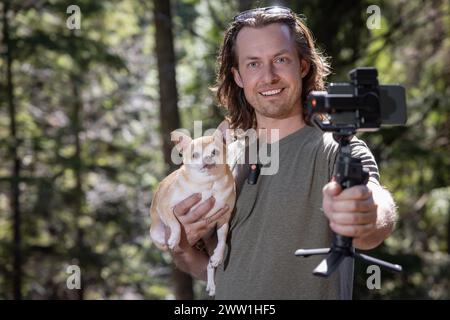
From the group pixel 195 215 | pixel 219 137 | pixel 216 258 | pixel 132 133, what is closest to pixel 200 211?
pixel 195 215

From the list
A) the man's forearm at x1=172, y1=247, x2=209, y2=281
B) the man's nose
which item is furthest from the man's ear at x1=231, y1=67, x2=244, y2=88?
the man's forearm at x1=172, y1=247, x2=209, y2=281

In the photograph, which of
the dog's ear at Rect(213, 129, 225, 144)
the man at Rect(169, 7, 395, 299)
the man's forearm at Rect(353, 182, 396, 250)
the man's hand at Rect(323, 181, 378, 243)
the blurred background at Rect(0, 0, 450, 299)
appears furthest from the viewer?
the blurred background at Rect(0, 0, 450, 299)

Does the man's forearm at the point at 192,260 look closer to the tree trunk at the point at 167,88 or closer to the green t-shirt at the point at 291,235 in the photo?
the green t-shirt at the point at 291,235

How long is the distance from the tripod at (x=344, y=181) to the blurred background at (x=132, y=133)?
16.0 feet

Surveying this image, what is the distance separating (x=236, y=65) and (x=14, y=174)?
20.5 ft

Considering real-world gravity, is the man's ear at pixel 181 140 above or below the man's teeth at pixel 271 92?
below

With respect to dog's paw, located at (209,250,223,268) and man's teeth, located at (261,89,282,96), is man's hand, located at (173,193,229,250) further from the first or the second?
man's teeth, located at (261,89,282,96)

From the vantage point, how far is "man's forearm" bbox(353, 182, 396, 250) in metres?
2.12

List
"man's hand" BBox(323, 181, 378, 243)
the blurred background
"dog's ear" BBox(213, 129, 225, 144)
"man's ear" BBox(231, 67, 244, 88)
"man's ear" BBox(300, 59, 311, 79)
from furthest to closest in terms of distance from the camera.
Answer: the blurred background → "man's ear" BBox(231, 67, 244, 88) → "man's ear" BBox(300, 59, 311, 79) → "dog's ear" BBox(213, 129, 225, 144) → "man's hand" BBox(323, 181, 378, 243)

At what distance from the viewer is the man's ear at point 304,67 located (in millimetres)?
2838

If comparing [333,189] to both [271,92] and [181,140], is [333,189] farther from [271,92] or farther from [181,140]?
[181,140]

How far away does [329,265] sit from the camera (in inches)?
76.3

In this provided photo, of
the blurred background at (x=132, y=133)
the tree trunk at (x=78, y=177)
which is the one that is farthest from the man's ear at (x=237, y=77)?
the tree trunk at (x=78, y=177)

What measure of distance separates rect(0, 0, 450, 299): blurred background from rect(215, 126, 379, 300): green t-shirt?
177 inches
